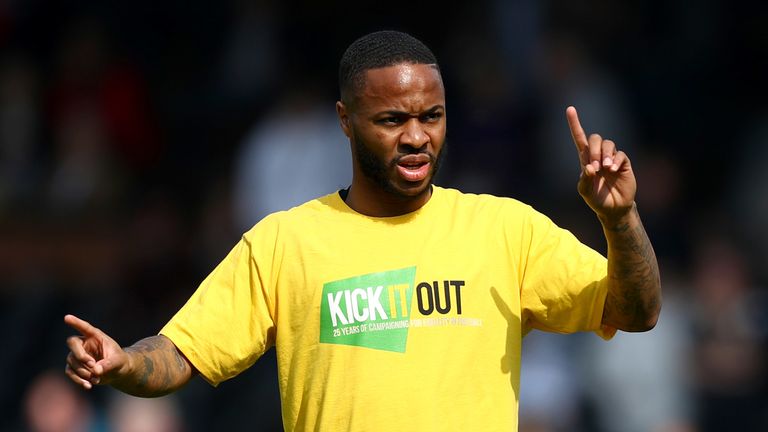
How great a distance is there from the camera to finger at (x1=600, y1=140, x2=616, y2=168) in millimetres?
4863

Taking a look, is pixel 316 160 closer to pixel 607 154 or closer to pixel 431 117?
pixel 431 117

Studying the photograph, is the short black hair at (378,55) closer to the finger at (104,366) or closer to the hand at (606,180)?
the hand at (606,180)

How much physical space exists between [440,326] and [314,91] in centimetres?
656

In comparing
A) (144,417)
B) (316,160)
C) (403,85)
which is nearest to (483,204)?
(403,85)

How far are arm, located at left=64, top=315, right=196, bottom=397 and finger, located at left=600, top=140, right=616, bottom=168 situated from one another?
1.58 m

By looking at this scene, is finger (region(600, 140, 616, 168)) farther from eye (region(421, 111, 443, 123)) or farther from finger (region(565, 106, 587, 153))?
eye (region(421, 111, 443, 123))

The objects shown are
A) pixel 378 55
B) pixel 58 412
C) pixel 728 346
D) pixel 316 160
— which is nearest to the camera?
pixel 378 55

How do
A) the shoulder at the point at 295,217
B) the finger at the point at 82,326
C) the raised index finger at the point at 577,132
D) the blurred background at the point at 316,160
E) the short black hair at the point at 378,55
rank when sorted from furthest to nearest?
the blurred background at the point at 316,160 → the shoulder at the point at 295,217 → the short black hair at the point at 378,55 → the raised index finger at the point at 577,132 → the finger at the point at 82,326

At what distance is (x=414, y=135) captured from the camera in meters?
5.21

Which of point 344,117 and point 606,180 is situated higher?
point 344,117

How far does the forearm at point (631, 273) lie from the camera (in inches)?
196

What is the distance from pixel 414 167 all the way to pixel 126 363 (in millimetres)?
1185

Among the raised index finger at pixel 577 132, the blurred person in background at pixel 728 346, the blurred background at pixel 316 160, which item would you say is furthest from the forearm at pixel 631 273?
the blurred person in background at pixel 728 346

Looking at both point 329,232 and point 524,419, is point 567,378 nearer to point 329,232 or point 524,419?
point 524,419
